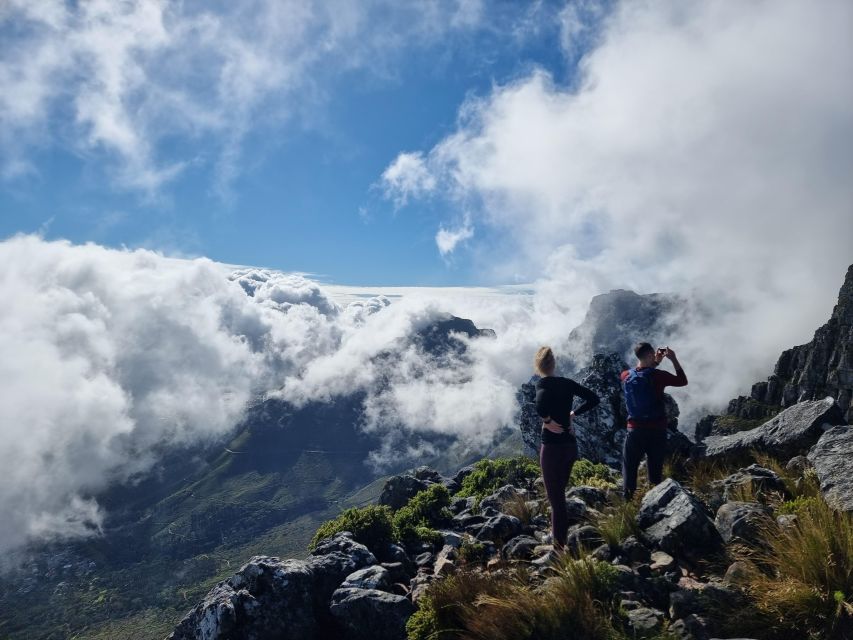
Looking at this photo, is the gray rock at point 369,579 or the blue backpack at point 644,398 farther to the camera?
the blue backpack at point 644,398

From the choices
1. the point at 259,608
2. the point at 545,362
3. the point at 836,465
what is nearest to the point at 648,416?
the point at 545,362

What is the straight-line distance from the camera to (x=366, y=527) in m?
15.0

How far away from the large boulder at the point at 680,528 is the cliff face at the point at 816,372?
566 feet

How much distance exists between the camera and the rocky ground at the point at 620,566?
8398mm

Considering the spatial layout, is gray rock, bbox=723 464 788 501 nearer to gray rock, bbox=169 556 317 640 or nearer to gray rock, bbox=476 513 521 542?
gray rock, bbox=476 513 521 542

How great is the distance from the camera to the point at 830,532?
28.6 ft

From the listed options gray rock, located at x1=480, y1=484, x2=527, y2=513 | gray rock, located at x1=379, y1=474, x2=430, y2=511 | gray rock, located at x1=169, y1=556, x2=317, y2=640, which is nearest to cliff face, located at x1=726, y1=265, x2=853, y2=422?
gray rock, located at x1=379, y1=474, x2=430, y2=511

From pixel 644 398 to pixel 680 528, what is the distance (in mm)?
4192

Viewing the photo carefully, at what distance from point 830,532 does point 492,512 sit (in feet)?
32.7

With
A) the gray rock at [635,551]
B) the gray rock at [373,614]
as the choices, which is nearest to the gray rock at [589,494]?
the gray rock at [635,551]

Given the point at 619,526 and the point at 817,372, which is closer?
the point at 619,526

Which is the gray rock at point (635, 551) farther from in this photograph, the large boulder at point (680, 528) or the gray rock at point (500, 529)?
the gray rock at point (500, 529)

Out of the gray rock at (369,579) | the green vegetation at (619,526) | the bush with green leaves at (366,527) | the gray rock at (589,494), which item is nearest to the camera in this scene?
the green vegetation at (619,526)

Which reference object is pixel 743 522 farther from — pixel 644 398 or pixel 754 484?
pixel 644 398
